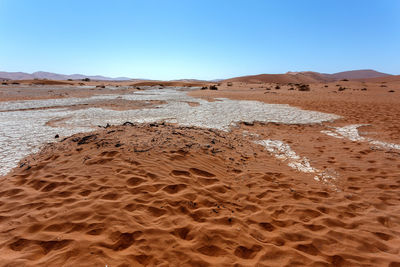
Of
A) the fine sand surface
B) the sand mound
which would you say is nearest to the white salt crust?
the fine sand surface

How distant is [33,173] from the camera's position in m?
4.32

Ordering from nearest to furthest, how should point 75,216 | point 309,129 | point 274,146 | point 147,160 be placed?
1. point 75,216
2. point 147,160
3. point 274,146
4. point 309,129

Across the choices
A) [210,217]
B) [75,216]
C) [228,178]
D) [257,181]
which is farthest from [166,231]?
[257,181]

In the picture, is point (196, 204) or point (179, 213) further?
point (196, 204)

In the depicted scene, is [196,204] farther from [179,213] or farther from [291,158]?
[291,158]

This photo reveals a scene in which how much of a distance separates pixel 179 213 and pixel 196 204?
39cm

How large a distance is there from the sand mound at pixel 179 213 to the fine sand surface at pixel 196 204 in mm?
18

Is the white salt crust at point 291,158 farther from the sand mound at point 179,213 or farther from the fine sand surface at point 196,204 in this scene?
the sand mound at point 179,213

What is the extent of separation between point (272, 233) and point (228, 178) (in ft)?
5.49

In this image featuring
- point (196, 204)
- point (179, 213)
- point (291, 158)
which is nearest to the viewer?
point (179, 213)

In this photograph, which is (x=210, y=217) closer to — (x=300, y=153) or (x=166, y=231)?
(x=166, y=231)

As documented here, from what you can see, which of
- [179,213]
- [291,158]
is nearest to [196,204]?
[179,213]

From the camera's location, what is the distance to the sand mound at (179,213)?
2.53 m

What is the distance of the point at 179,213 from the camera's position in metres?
3.28
